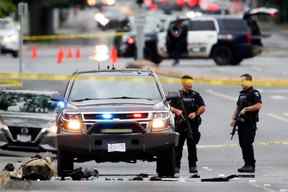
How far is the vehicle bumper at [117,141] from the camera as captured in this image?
16.3 metres

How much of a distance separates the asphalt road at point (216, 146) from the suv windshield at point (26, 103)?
1.15 m

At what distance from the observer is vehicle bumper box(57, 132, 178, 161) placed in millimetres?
16344

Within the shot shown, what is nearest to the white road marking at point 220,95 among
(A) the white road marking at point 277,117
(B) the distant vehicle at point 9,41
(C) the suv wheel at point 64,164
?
(A) the white road marking at point 277,117

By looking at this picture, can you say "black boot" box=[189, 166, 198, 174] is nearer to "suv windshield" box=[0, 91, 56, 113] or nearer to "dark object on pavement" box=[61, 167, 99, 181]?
"dark object on pavement" box=[61, 167, 99, 181]

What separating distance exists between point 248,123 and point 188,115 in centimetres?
104

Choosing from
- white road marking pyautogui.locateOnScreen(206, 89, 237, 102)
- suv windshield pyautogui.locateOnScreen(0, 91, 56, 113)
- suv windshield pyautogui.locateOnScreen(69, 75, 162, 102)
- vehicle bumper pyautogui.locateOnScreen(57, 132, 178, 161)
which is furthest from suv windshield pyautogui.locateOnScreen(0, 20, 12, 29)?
vehicle bumper pyautogui.locateOnScreen(57, 132, 178, 161)

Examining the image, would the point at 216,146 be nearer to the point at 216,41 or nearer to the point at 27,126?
the point at 27,126

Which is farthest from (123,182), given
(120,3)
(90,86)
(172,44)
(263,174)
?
(120,3)

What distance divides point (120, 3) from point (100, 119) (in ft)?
226

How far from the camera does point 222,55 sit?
153ft

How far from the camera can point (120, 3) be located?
8500 centimetres

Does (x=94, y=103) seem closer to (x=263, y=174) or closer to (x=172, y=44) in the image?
(x=263, y=174)

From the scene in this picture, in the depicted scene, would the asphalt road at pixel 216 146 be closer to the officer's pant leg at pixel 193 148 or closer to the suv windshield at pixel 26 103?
the officer's pant leg at pixel 193 148

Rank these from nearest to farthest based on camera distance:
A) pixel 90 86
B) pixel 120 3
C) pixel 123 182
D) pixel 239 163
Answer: pixel 123 182 → pixel 90 86 → pixel 239 163 → pixel 120 3
